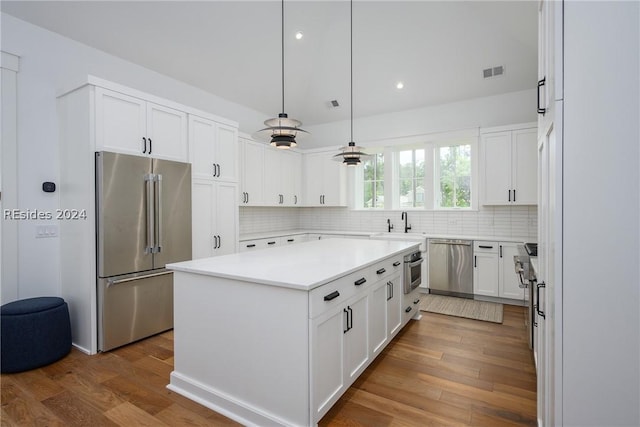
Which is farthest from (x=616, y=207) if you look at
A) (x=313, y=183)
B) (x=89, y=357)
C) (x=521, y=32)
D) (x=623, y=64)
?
(x=313, y=183)

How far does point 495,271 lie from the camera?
4516 mm

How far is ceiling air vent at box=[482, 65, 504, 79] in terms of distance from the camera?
4.61 m

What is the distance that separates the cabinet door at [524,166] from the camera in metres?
4.44

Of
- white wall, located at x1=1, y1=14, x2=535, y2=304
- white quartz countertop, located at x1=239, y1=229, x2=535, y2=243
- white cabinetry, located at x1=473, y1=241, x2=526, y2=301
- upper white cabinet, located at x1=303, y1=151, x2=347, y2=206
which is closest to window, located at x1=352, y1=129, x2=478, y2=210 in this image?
upper white cabinet, located at x1=303, y1=151, x2=347, y2=206

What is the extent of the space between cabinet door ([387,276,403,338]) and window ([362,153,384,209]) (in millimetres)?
3127

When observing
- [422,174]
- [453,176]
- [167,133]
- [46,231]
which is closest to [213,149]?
[167,133]

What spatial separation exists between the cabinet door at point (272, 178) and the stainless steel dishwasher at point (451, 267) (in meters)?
2.84

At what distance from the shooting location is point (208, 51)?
14.4 ft

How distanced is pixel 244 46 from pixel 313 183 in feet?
9.11

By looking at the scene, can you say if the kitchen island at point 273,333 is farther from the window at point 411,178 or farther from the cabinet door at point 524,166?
the window at point 411,178

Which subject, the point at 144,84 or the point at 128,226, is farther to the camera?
the point at 144,84

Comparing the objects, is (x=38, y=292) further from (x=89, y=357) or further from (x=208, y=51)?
(x=208, y=51)

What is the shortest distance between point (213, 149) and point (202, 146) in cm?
17

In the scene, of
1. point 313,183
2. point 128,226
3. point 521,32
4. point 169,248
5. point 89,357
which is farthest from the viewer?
point 313,183
